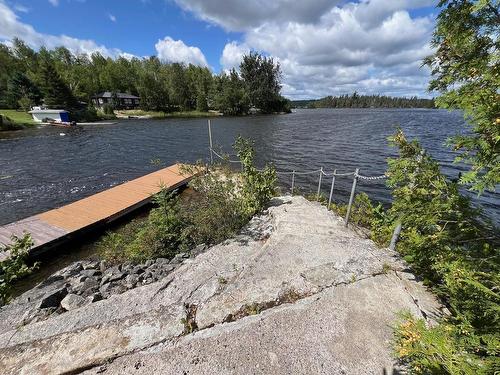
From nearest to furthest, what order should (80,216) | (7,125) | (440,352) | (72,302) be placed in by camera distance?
1. (440,352)
2. (72,302)
3. (80,216)
4. (7,125)

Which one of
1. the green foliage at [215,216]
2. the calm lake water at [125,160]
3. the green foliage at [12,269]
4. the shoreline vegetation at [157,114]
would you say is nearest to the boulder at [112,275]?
the green foliage at [12,269]

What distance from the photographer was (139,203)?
9.87m

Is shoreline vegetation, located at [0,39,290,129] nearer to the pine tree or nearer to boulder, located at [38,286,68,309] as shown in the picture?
the pine tree

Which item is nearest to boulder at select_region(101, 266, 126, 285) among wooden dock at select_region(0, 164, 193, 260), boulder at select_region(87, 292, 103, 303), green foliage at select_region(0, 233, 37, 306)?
boulder at select_region(87, 292, 103, 303)

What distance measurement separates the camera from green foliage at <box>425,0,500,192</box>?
1.89 m

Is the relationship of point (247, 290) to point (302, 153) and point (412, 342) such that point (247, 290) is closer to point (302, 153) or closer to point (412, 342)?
point (412, 342)

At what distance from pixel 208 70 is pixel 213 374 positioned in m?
93.5

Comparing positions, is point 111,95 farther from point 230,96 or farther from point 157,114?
point 230,96

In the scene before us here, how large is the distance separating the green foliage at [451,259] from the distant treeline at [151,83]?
61058 millimetres

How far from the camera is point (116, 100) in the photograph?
6378 centimetres

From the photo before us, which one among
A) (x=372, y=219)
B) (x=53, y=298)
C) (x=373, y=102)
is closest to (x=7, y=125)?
(x=53, y=298)

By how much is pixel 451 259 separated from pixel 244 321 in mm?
2469

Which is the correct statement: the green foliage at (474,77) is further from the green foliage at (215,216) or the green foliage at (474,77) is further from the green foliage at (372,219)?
the green foliage at (215,216)

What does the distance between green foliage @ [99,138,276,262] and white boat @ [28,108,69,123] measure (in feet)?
140
